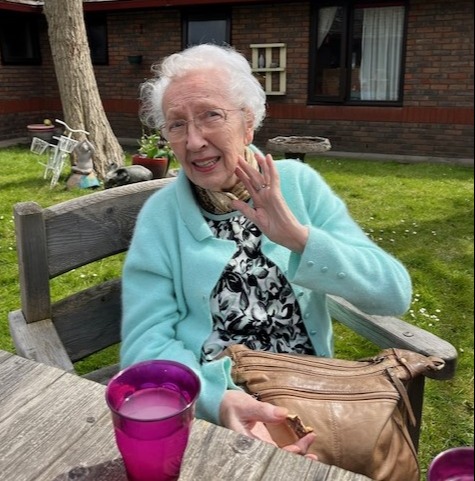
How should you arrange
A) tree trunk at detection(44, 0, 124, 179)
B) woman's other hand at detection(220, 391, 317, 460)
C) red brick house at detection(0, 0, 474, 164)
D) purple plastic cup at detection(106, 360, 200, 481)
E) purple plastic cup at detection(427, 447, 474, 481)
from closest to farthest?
purple plastic cup at detection(427, 447, 474, 481) → purple plastic cup at detection(106, 360, 200, 481) → woman's other hand at detection(220, 391, 317, 460) → tree trunk at detection(44, 0, 124, 179) → red brick house at detection(0, 0, 474, 164)

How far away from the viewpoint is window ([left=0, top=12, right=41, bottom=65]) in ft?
39.5

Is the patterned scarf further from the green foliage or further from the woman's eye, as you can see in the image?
the green foliage

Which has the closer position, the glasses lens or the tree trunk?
the glasses lens

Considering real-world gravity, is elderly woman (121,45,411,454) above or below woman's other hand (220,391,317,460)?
above

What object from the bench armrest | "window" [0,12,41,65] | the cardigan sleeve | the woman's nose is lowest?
the bench armrest

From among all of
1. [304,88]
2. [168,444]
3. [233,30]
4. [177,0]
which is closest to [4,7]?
[177,0]

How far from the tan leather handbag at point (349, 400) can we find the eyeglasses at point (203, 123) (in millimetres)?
633

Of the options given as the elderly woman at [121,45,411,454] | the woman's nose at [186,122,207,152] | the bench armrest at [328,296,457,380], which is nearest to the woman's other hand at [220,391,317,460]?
the elderly woman at [121,45,411,454]

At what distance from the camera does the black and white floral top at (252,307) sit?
1.63 metres

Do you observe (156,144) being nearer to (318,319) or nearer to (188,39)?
(188,39)

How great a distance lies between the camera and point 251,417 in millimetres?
1269

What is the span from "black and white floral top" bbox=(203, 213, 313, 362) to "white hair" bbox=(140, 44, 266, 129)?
1.24 ft

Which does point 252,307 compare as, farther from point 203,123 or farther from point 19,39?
point 19,39

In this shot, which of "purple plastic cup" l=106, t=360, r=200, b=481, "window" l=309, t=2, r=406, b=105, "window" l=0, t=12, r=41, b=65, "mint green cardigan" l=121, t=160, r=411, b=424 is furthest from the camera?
"window" l=0, t=12, r=41, b=65
